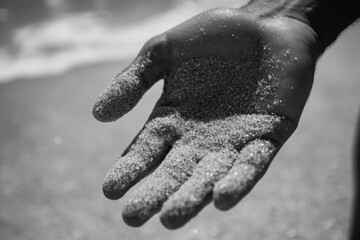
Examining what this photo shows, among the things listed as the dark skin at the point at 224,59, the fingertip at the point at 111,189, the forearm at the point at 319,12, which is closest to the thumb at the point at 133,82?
the dark skin at the point at 224,59

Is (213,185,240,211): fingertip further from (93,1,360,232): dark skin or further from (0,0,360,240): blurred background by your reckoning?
(0,0,360,240): blurred background

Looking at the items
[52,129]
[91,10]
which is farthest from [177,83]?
[91,10]

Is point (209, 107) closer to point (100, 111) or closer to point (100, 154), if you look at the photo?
point (100, 111)

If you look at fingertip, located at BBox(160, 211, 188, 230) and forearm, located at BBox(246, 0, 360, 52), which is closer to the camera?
fingertip, located at BBox(160, 211, 188, 230)

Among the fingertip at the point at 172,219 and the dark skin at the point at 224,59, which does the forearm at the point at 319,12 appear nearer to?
the dark skin at the point at 224,59

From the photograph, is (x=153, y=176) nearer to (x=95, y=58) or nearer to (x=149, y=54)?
(x=149, y=54)

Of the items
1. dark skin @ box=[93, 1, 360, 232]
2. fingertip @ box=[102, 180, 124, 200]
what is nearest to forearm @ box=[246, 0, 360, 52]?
dark skin @ box=[93, 1, 360, 232]

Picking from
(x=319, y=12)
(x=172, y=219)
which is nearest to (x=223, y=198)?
(x=172, y=219)

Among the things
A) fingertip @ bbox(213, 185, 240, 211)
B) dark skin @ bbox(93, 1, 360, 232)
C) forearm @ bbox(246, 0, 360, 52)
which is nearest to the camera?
fingertip @ bbox(213, 185, 240, 211)
